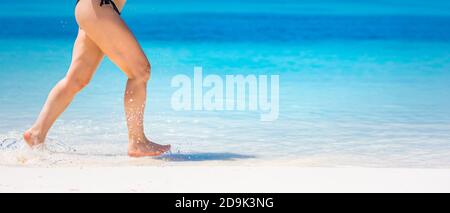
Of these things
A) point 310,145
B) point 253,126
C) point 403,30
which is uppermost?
point 403,30

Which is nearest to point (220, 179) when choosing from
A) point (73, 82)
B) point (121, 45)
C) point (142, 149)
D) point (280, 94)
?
point (142, 149)

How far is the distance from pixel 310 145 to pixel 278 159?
0.44 m

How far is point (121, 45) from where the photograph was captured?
4.20m

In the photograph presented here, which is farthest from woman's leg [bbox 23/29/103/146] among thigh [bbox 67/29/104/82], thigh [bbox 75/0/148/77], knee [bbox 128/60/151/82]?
knee [bbox 128/60/151/82]

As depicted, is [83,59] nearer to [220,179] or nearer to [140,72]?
[140,72]

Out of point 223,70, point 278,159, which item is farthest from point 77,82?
point 223,70

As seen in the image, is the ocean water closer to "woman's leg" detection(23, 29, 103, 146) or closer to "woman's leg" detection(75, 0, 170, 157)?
"woman's leg" detection(23, 29, 103, 146)

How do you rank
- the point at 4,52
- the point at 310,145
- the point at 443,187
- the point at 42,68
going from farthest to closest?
the point at 4,52
the point at 42,68
the point at 310,145
the point at 443,187

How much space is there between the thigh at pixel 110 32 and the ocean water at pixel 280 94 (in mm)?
425

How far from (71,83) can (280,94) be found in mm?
2790

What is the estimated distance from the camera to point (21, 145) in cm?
444

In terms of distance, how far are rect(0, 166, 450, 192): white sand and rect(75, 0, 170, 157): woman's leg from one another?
342mm

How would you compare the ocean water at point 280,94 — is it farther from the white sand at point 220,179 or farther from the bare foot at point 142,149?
the white sand at point 220,179
